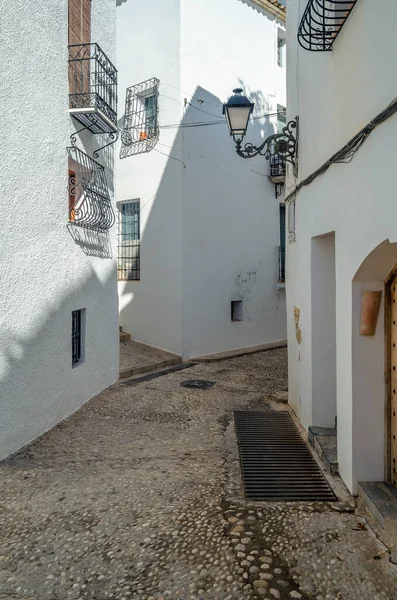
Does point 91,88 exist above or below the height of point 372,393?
above

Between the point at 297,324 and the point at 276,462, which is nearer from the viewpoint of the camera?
the point at 276,462

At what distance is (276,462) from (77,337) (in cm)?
373

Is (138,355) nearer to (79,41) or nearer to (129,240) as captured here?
(129,240)

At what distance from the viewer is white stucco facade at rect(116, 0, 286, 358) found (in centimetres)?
1051

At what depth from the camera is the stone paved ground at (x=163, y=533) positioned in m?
2.78

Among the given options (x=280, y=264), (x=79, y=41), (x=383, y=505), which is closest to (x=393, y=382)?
(x=383, y=505)

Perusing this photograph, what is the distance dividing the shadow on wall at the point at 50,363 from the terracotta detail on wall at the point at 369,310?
3.62 m

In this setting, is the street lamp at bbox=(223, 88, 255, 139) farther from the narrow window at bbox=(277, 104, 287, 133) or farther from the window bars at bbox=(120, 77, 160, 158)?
the narrow window at bbox=(277, 104, 287, 133)

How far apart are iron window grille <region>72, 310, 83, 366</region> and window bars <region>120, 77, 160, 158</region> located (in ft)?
18.1

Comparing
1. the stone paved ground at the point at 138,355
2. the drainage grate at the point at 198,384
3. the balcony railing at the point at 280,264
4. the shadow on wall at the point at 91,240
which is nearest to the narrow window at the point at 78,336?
the shadow on wall at the point at 91,240

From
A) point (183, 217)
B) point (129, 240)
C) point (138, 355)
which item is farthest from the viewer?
point (129, 240)

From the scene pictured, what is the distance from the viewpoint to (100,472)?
4445 mm

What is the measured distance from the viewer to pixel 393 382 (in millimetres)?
3664

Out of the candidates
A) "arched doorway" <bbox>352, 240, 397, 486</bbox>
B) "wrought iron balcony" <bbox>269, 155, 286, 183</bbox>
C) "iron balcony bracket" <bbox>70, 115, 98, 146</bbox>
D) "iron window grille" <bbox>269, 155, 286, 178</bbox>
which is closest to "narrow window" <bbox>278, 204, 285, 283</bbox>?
"wrought iron balcony" <bbox>269, 155, 286, 183</bbox>
